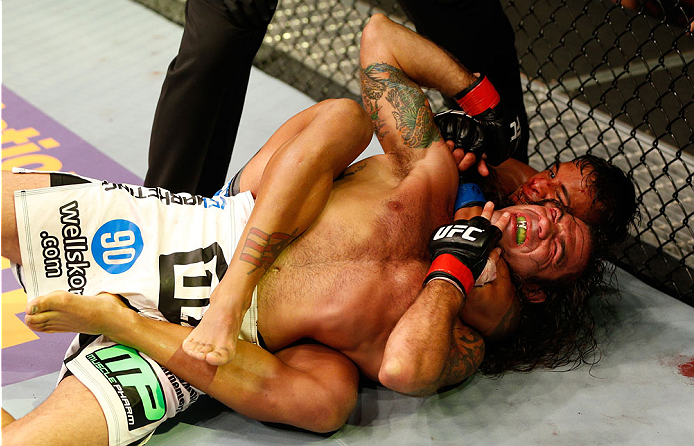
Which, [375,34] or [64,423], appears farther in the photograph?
[375,34]

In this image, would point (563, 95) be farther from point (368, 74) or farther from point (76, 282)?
point (76, 282)

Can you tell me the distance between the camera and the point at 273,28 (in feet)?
13.0

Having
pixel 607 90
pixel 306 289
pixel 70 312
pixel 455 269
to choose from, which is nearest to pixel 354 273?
pixel 306 289

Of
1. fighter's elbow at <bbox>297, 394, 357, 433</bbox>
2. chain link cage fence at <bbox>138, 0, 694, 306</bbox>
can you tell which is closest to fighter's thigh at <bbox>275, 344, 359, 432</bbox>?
fighter's elbow at <bbox>297, 394, 357, 433</bbox>

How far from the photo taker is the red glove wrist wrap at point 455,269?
160 centimetres

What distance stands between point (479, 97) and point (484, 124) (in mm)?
94

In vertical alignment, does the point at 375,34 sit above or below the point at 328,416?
above

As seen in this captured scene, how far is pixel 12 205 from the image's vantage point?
58.3 inches

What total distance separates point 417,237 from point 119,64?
2.25 metres

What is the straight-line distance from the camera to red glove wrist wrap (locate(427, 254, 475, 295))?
160 centimetres

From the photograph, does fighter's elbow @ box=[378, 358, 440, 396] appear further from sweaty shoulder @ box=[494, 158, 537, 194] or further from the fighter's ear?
sweaty shoulder @ box=[494, 158, 537, 194]

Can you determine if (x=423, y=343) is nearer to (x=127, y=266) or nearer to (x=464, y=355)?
(x=464, y=355)

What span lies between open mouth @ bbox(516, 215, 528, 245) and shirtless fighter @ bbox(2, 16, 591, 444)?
1 cm

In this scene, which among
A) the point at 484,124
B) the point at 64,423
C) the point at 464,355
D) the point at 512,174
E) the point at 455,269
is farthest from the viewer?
the point at 512,174
